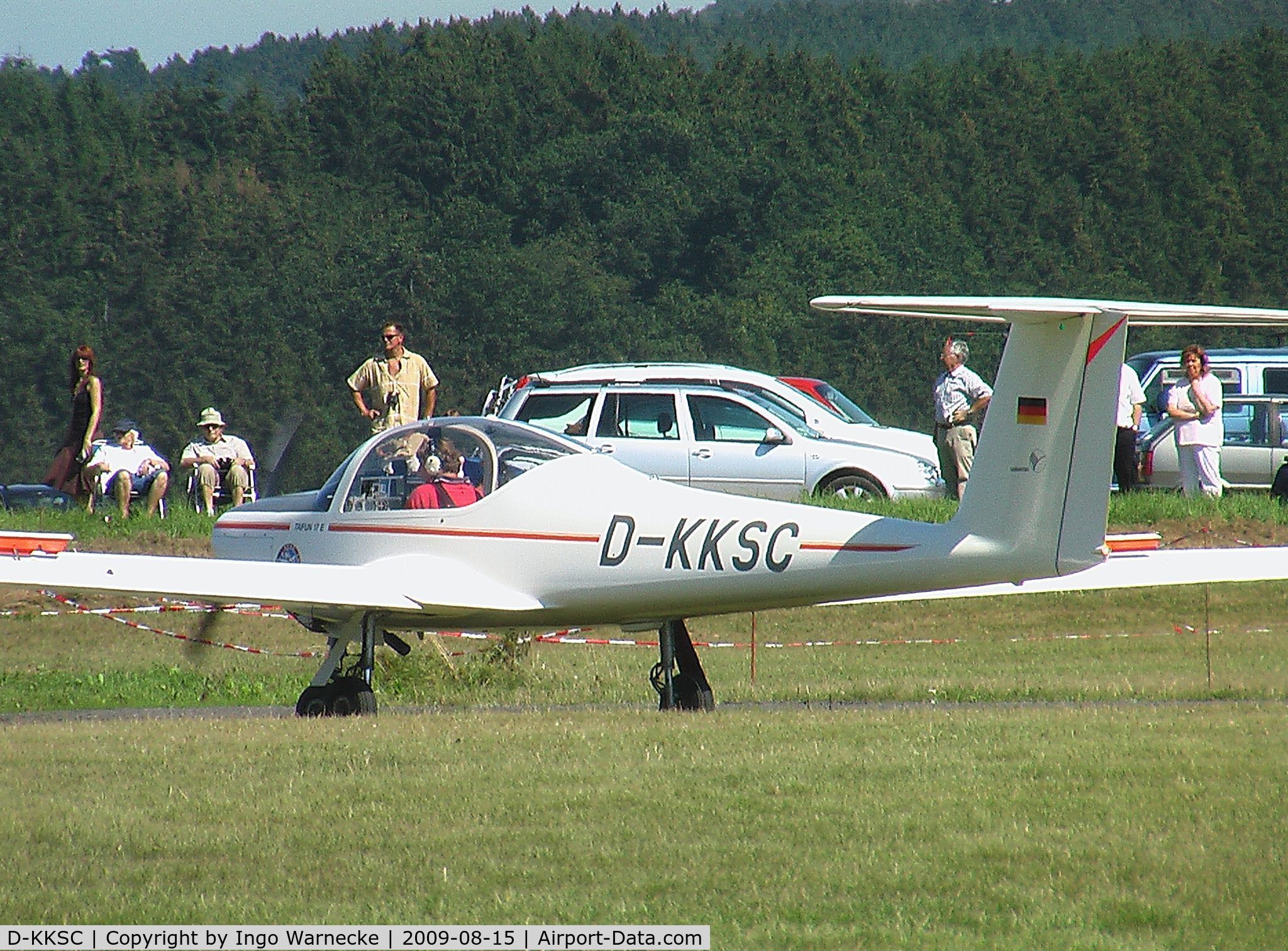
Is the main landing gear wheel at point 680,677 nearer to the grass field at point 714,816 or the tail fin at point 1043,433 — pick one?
the grass field at point 714,816

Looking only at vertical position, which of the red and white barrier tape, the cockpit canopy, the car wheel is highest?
the car wheel

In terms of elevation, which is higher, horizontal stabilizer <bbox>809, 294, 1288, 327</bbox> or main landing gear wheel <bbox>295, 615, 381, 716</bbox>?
horizontal stabilizer <bbox>809, 294, 1288, 327</bbox>

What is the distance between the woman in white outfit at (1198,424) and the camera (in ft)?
66.2

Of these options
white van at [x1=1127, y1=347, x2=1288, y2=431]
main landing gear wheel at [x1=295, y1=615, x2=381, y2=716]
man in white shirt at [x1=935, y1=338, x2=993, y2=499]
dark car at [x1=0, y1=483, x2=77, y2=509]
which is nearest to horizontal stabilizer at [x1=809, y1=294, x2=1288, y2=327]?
Result: main landing gear wheel at [x1=295, y1=615, x2=381, y2=716]

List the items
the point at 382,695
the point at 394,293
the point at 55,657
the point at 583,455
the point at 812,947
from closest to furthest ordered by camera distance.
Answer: the point at 812,947, the point at 583,455, the point at 382,695, the point at 55,657, the point at 394,293

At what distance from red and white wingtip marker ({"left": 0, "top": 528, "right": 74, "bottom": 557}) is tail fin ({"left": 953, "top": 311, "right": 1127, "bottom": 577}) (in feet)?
Result: 17.9

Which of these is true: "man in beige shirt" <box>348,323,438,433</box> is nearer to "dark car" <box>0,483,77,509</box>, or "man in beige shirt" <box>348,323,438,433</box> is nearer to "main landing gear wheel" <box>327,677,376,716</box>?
"main landing gear wheel" <box>327,677,376,716</box>

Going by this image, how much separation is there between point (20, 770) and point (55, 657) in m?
9.14

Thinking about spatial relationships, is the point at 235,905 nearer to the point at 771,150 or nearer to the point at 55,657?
the point at 55,657

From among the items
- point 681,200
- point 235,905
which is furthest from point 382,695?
point 681,200

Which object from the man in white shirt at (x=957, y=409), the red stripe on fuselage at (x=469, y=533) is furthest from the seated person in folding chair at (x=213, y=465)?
the red stripe on fuselage at (x=469, y=533)

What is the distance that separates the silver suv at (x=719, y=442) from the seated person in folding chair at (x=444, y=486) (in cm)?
862

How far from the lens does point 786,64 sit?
88000 millimetres

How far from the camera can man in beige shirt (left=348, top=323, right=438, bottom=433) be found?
59.0 feet
